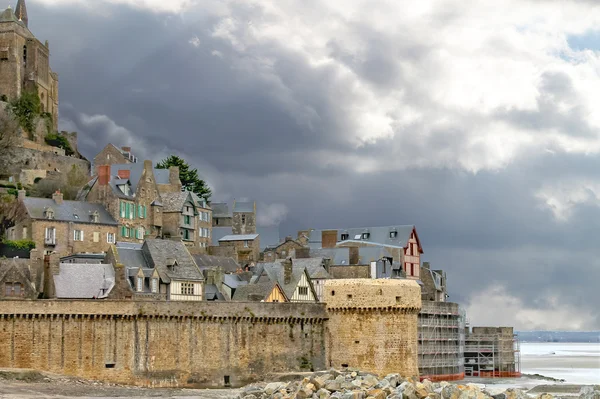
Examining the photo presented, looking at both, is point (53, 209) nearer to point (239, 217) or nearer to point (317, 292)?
point (317, 292)

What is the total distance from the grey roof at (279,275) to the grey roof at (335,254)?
6.18 meters

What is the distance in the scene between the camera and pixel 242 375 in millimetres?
47469

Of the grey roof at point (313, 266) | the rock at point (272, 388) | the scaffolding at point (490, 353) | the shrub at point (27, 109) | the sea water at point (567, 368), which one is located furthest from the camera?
the shrub at point (27, 109)

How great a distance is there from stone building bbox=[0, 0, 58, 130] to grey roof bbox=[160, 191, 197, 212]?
18536 mm

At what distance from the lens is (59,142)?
84500 mm

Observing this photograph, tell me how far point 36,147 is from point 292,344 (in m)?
38.8

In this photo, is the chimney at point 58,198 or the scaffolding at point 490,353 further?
the scaffolding at point 490,353

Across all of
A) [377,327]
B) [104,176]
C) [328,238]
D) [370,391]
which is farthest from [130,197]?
[370,391]

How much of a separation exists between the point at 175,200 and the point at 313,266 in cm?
1527

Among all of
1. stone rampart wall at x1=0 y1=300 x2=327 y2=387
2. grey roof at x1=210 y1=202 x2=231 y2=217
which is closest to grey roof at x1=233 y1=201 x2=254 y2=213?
grey roof at x1=210 y1=202 x2=231 y2=217

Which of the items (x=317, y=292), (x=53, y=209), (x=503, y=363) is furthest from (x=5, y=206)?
(x=503, y=363)

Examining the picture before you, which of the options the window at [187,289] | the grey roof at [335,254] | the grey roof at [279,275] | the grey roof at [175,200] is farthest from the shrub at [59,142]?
the window at [187,289]

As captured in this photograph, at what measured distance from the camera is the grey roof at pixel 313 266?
62.9m

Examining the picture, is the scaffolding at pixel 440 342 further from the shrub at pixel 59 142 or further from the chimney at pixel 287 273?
the shrub at pixel 59 142
